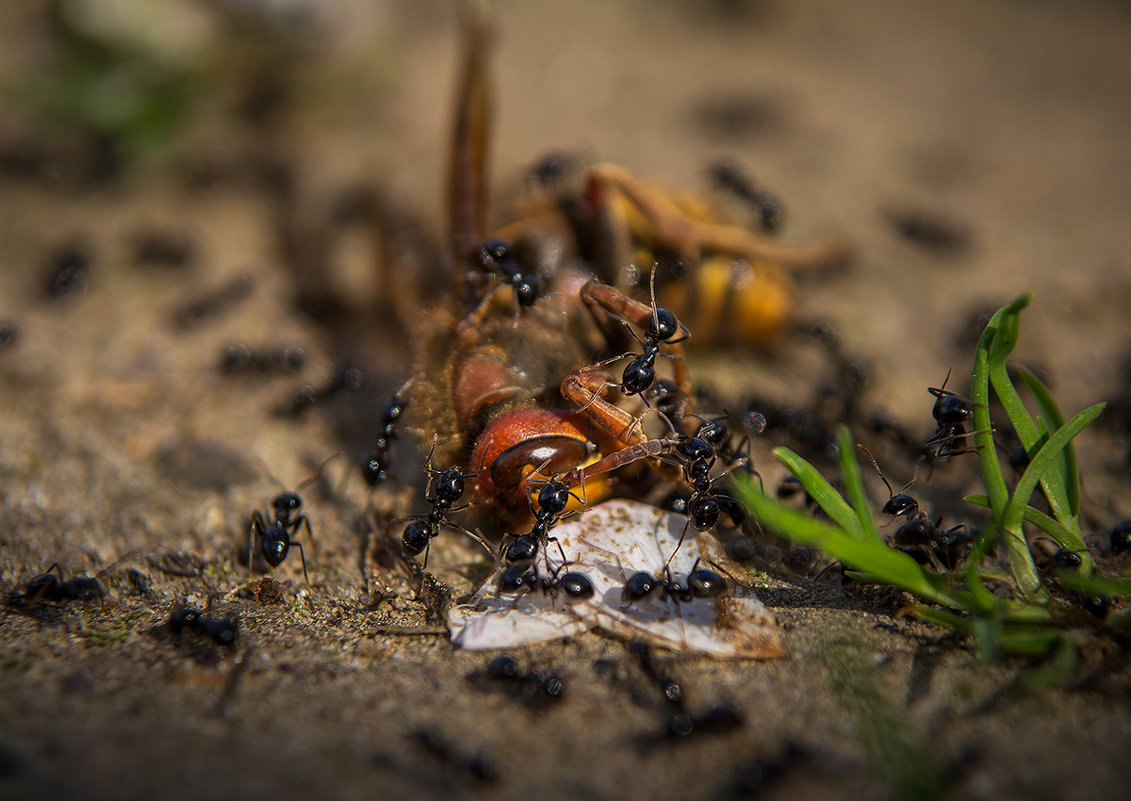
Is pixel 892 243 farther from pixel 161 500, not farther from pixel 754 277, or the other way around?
pixel 161 500

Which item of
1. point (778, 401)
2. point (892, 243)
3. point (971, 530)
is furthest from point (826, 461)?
point (892, 243)

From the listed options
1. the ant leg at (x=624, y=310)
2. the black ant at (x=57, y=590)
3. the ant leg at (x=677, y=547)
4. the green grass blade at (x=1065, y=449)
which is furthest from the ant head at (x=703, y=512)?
the black ant at (x=57, y=590)

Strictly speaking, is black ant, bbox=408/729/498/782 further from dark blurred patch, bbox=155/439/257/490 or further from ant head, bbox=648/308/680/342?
dark blurred patch, bbox=155/439/257/490

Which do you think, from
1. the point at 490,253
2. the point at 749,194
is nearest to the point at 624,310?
the point at 490,253

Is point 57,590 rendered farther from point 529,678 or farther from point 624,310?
point 624,310

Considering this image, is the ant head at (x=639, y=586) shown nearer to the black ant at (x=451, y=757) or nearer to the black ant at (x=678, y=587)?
the black ant at (x=678, y=587)

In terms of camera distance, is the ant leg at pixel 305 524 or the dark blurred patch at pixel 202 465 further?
the dark blurred patch at pixel 202 465

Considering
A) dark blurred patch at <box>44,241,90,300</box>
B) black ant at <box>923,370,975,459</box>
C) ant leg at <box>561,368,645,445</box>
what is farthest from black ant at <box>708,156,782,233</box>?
dark blurred patch at <box>44,241,90,300</box>
